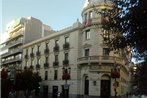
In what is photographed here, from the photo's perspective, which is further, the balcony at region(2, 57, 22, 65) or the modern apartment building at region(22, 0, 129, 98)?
the balcony at region(2, 57, 22, 65)

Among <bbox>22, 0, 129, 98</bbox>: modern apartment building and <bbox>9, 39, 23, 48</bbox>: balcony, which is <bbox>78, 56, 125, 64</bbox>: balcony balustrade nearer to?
<bbox>22, 0, 129, 98</bbox>: modern apartment building

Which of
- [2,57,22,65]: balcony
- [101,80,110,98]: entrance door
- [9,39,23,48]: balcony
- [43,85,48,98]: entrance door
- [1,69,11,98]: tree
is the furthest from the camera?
[9,39,23,48]: balcony

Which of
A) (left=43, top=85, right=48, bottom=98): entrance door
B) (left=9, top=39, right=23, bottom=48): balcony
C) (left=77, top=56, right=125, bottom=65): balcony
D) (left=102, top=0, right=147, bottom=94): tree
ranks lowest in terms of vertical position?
(left=43, top=85, right=48, bottom=98): entrance door

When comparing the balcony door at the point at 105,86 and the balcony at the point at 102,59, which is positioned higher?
the balcony at the point at 102,59

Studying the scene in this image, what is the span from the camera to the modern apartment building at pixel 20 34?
282 ft

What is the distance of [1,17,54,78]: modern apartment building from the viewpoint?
282ft

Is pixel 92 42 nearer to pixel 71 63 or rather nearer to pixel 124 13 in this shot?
pixel 71 63

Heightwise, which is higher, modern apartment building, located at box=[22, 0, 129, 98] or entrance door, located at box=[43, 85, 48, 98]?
modern apartment building, located at box=[22, 0, 129, 98]

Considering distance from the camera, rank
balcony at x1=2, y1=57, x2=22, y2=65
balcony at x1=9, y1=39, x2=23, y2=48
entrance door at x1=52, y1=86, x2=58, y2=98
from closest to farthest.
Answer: entrance door at x1=52, y1=86, x2=58, y2=98, balcony at x1=2, y1=57, x2=22, y2=65, balcony at x1=9, y1=39, x2=23, y2=48

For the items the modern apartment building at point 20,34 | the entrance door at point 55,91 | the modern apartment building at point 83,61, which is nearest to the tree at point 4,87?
the modern apartment building at point 83,61

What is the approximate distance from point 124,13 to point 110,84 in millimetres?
46296

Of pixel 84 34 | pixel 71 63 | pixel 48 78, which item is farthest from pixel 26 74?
pixel 84 34

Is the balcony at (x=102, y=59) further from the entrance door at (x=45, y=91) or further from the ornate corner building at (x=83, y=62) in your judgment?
the entrance door at (x=45, y=91)

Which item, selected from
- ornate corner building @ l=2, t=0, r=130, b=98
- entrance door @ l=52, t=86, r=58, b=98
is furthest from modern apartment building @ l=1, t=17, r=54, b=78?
entrance door @ l=52, t=86, r=58, b=98
